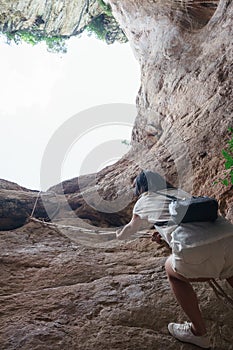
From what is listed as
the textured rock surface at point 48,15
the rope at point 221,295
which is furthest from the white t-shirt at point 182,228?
the textured rock surface at point 48,15

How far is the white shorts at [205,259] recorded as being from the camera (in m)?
3.38

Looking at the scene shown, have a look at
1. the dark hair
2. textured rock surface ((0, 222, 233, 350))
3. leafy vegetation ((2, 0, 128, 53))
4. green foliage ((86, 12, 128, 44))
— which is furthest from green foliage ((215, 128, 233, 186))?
green foliage ((86, 12, 128, 44))

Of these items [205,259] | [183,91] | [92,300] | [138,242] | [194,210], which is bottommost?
[92,300]

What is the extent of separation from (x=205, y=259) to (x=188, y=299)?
44 cm

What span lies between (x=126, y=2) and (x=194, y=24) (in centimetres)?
345

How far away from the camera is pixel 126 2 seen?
45.5 ft

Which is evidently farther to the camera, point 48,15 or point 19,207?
point 48,15

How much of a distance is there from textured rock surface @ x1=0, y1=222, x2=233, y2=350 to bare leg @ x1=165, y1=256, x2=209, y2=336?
29 cm

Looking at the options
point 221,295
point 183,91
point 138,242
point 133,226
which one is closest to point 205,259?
point 221,295

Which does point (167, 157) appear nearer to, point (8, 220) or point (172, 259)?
point (8, 220)

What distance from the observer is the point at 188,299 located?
3521mm

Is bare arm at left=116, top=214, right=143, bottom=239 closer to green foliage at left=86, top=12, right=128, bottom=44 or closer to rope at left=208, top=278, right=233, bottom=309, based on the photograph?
rope at left=208, top=278, right=233, bottom=309

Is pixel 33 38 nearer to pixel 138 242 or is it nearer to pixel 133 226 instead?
pixel 138 242

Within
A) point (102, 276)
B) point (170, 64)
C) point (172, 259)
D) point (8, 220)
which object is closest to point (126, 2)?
point (170, 64)
